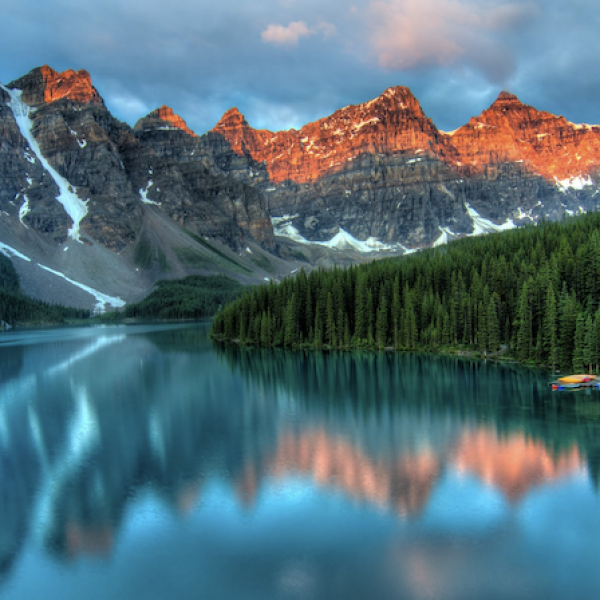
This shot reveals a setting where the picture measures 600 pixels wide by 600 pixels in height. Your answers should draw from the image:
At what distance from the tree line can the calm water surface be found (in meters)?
16.7

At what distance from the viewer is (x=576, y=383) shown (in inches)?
2335

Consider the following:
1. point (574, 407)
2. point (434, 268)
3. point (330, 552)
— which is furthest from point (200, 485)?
point (434, 268)

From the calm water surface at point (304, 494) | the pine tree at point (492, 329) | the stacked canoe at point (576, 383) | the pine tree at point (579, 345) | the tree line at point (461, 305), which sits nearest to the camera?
the calm water surface at point (304, 494)

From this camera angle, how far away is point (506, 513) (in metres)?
28.1

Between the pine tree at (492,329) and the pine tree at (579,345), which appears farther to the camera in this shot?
the pine tree at (492,329)

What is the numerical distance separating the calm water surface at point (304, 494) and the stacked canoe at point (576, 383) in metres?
2.39

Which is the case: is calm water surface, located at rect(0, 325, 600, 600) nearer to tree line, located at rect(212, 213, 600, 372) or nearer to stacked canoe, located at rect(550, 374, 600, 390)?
stacked canoe, located at rect(550, 374, 600, 390)

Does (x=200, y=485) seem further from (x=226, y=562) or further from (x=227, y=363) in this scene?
(x=227, y=363)

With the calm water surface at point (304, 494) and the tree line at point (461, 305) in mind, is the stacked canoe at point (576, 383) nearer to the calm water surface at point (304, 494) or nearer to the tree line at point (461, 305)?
the calm water surface at point (304, 494)

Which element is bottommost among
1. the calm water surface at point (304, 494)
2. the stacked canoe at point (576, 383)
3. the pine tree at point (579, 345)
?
the calm water surface at point (304, 494)

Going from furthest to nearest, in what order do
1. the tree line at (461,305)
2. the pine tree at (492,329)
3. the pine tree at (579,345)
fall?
1. the pine tree at (492,329)
2. the tree line at (461,305)
3. the pine tree at (579,345)

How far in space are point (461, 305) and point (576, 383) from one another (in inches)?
1452

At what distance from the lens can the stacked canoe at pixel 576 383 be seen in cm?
5919

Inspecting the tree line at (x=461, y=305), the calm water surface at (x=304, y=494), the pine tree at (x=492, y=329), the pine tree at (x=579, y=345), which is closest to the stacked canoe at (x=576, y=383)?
the calm water surface at (x=304, y=494)
